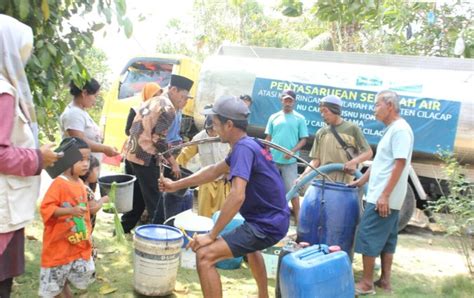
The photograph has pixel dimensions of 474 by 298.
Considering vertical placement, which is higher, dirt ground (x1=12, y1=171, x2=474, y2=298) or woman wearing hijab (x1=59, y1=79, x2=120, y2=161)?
woman wearing hijab (x1=59, y1=79, x2=120, y2=161)

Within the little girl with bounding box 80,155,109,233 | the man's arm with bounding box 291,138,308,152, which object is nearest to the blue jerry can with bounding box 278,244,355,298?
the little girl with bounding box 80,155,109,233

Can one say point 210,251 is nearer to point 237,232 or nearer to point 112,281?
point 237,232

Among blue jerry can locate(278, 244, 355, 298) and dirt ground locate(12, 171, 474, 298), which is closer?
blue jerry can locate(278, 244, 355, 298)

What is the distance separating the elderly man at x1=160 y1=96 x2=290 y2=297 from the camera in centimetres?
288

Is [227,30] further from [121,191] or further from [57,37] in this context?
[57,37]

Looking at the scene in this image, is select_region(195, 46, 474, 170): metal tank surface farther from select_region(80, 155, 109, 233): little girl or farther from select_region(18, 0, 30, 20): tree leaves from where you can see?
select_region(18, 0, 30, 20): tree leaves

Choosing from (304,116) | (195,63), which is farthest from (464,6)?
(195,63)

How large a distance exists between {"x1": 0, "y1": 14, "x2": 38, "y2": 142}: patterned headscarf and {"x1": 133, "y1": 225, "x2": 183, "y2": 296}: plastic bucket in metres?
1.50

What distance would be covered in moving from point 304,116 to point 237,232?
4.07 meters

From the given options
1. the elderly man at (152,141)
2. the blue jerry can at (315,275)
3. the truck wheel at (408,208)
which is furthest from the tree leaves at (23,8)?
Result: the truck wheel at (408,208)

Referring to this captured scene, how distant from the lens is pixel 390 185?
370 centimetres

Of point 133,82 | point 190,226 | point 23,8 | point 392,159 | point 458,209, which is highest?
point 23,8

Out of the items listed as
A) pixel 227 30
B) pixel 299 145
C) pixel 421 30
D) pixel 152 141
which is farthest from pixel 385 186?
pixel 227 30

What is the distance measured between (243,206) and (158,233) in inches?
31.9
